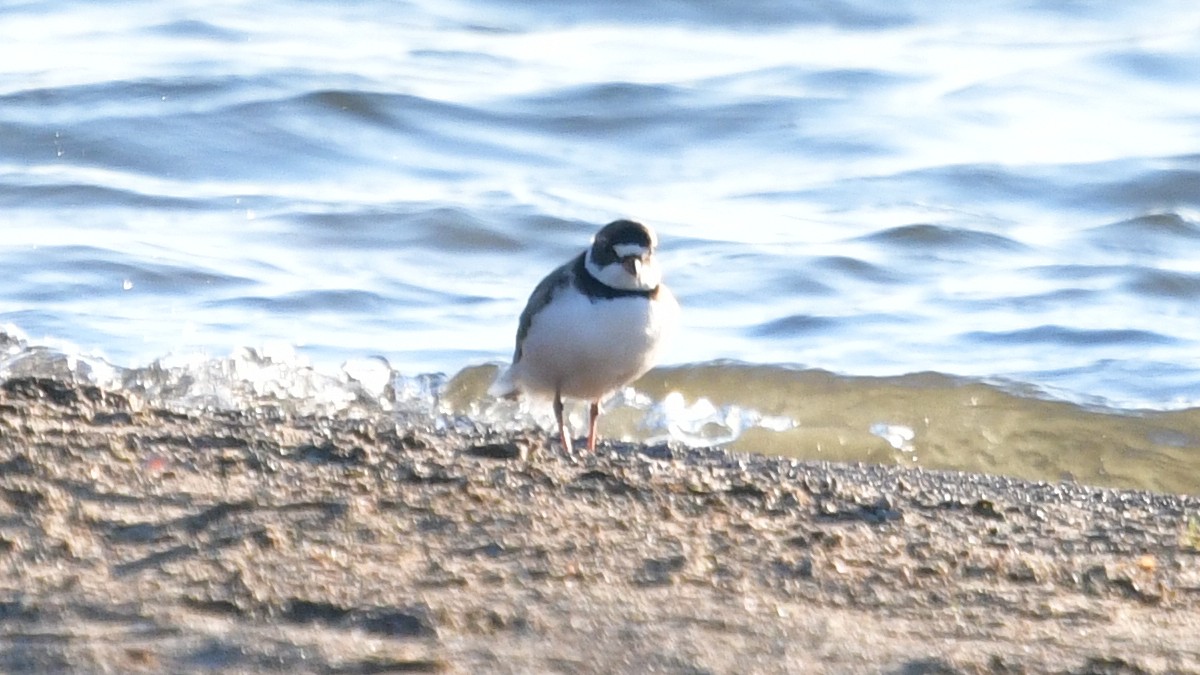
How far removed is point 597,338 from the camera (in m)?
6.89

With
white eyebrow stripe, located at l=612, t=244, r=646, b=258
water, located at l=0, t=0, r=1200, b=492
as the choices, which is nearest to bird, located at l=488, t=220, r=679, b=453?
white eyebrow stripe, located at l=612, t=244, r=646, b=258

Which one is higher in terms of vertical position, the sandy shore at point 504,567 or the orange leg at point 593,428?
the sandy shore at point 504,567

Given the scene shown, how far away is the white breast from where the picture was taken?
22.6 ft

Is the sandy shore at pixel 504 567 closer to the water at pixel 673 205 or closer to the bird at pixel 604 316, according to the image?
the bird at pixel 604 316

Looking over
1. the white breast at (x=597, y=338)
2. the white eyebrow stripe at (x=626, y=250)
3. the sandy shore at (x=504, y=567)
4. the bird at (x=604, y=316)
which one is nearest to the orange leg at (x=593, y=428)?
the bird at (x=604, y=316)

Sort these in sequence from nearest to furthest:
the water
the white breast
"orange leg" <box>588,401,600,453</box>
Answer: the white breast → "orange leg" <box>588,401,600,453</box> → the water

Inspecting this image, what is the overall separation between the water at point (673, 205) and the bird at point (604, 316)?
51.7 inches

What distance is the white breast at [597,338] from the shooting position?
6.89 m

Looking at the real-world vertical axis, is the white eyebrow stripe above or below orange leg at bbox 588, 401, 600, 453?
above

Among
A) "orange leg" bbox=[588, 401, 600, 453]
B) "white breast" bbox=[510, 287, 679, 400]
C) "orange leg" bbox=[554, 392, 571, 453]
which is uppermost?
"white breast" bbox=[510, 287, 679, 400]

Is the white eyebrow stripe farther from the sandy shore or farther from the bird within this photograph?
the sandy shore

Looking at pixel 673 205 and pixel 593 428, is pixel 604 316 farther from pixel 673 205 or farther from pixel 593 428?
pixel 673 205

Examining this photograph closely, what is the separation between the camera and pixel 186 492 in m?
4.34

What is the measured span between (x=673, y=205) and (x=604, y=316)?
19.5ft
